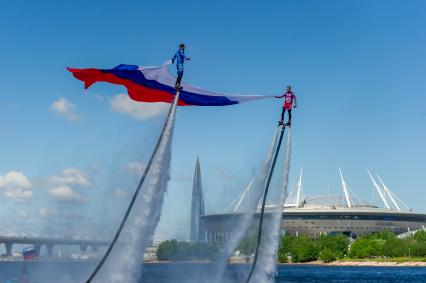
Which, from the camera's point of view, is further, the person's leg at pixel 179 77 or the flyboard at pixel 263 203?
the flyboard at pixel 263 203

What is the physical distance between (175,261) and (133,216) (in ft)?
40.1

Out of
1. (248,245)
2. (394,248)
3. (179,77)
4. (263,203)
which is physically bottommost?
(248,245)

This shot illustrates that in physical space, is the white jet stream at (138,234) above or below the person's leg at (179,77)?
below

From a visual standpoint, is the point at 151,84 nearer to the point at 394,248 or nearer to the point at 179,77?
the point at 179,77

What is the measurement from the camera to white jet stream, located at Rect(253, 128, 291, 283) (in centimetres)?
3866

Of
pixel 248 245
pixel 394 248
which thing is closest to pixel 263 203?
pixel 248 245

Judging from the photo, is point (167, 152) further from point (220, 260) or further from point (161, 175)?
point (220, 260)

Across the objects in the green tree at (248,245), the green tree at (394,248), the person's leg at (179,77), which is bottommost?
the green tree at (248,245)

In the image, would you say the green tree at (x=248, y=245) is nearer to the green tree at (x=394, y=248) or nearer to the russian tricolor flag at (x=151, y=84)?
the russian tricolor flag at (x=151, y=84)

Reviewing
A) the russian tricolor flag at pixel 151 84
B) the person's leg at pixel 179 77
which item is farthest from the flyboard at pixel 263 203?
the person's leg at pixel 179 77

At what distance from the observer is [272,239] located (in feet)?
128

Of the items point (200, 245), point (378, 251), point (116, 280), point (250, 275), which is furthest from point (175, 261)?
point (378, 251)

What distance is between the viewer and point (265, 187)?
39531 millimetres

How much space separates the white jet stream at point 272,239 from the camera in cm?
3866
